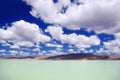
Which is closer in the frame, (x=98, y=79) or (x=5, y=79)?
(x=5, y=79)

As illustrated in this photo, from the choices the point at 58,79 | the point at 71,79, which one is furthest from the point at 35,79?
the point at 71,79

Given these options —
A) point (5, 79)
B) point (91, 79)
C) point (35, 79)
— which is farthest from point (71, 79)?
point (5, 79)

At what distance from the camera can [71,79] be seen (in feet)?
55.0

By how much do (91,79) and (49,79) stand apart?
11.6ft

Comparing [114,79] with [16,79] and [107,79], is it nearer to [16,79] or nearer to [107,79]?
[107,79]

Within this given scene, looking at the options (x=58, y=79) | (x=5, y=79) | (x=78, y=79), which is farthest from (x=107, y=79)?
(x=5, y=79)

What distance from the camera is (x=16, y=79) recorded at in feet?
51.5

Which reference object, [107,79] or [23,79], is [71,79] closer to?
[107,79]

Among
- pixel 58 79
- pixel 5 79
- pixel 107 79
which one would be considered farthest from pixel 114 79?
pixel 5 79

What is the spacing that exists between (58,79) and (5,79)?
4.21 metres

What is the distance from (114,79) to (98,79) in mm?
1299

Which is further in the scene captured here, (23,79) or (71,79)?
(71,79)

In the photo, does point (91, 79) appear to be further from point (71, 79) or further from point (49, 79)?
point (49, 79)

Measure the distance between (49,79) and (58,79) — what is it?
29.7 inches
